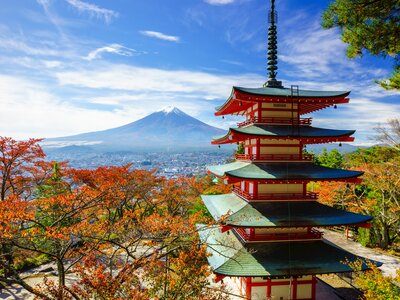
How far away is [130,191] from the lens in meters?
28.0

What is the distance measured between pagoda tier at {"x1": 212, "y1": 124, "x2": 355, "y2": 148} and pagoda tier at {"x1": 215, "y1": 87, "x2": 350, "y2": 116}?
98 centimetres

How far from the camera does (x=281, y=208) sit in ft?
40.7

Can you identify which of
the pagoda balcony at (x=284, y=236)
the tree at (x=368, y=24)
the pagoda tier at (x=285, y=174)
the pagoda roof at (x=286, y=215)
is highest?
the tree at (x=368, y=24)

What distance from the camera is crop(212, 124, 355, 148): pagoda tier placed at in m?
12.0

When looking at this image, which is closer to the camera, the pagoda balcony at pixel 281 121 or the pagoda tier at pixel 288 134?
the pagoda tier at pixel 288 134

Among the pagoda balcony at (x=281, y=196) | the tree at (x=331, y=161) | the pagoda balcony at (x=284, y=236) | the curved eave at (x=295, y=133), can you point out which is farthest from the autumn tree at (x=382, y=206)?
the pagoda balcony at (x=284, y=236)

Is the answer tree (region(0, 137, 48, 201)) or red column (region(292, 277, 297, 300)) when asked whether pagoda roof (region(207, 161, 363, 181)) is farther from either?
tree (region(0, 137, 48, 201))

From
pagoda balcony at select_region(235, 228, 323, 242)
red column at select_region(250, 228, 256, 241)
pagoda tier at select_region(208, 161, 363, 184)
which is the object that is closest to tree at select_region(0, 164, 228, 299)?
red column at select_region(250, 228, 256, 241)

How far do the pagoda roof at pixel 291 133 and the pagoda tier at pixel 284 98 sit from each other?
0.93 m

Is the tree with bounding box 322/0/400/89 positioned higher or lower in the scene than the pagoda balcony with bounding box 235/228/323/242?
higher

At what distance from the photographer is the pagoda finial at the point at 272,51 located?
47.4 feet

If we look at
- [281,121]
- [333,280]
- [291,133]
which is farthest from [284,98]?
[333,280]

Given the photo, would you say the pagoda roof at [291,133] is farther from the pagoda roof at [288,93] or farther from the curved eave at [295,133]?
the pagoda roof at [288,93]

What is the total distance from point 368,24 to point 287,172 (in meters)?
6.61
